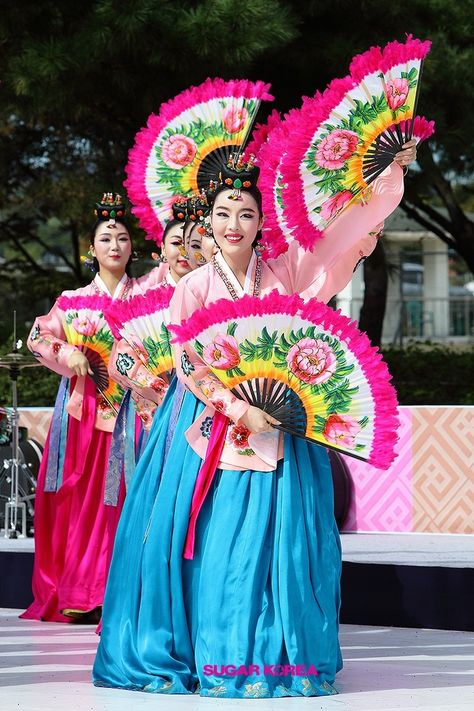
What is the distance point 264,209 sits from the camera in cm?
372

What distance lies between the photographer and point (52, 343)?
494 cm

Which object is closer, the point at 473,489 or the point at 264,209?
the point at 264,209

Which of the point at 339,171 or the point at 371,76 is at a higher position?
the point at 371,76

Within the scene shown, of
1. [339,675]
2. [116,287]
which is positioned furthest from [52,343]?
[339,675]

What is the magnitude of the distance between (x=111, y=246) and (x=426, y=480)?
226 cm

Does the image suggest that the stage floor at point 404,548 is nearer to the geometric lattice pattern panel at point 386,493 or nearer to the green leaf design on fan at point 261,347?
the geometric lattice pattern panel at point 386,493

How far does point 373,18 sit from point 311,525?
474 centimetres

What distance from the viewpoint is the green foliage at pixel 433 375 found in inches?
398

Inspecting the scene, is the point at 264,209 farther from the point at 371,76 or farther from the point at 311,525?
the point at 311,525

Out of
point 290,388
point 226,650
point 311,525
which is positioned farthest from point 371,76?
point 226,650

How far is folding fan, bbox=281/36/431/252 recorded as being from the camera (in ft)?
11.5

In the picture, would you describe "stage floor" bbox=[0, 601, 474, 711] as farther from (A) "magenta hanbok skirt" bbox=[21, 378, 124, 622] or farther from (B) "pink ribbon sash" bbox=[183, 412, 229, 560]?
(B) "pink ribbon sash" bbox=[183, 412, 229, 560]

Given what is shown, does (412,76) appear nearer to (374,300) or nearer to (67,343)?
(67,343)

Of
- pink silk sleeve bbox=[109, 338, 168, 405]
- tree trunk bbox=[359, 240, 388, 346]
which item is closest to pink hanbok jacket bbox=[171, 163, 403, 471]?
pink silk sleeve bbox=[109, 338, 168, 405]
